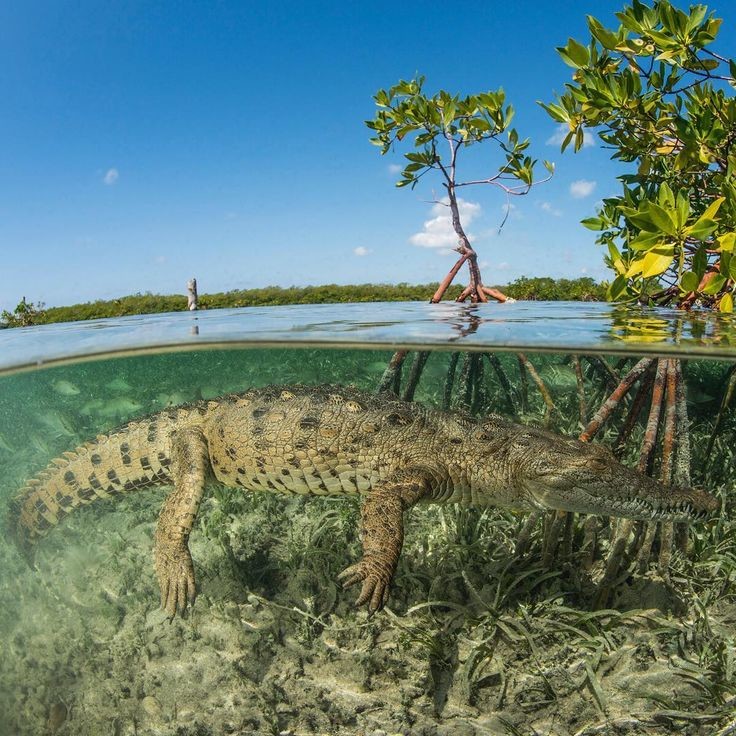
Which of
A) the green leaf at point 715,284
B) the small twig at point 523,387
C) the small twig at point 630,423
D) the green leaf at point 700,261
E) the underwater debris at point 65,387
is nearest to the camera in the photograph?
the green leaf at point 700,261

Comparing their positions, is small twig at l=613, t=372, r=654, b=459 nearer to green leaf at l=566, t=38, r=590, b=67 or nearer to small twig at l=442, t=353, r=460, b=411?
small twig at l=442, t=353, r=460, b=411

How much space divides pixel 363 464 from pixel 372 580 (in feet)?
3.16

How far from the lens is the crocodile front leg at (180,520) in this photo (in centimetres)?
423

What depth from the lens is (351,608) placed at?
13.7 ft

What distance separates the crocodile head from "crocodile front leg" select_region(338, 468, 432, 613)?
0.77 meters

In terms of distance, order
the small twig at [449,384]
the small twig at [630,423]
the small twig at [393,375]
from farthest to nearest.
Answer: the small twig at [449,384] < the small twig at [393,375] < the small twig at [630,423]

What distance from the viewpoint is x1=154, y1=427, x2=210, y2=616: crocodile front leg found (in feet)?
13.9

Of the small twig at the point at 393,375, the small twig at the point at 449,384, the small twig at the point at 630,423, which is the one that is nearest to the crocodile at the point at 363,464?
the small twig at the point at 630,423

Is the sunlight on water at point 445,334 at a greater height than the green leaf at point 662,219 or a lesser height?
lesser

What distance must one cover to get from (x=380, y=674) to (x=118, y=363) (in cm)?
489

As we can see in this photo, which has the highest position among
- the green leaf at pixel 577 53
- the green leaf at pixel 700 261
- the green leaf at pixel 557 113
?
the green leaf at pixel 577 53

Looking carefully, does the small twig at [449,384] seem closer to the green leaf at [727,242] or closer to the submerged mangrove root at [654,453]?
the submerged mangrove root at [654,453]

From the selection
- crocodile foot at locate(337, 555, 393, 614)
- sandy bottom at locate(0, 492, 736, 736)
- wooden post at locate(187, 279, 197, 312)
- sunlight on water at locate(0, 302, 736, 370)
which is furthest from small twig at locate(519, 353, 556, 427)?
wooden post at locate(187, 279, 197, 312)

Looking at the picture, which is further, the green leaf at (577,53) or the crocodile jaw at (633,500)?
the green leaf at (577,53)
